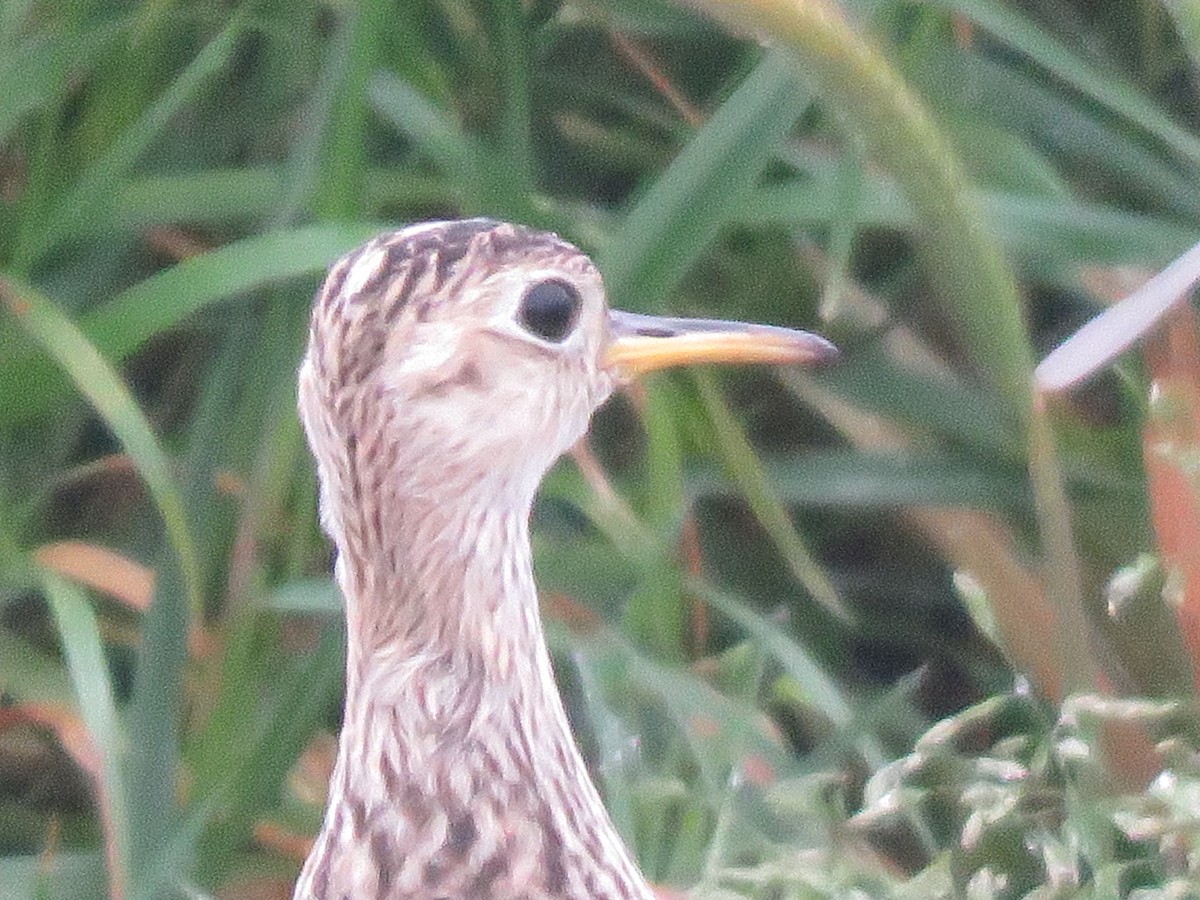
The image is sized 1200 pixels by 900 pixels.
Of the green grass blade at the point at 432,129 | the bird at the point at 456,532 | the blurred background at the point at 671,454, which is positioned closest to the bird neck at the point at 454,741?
the bird at the point at 456,532

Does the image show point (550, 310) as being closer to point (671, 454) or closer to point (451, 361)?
point (451, 361)

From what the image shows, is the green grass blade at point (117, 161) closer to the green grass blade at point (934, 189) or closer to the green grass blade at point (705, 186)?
the green grass blade at point (705, 186)

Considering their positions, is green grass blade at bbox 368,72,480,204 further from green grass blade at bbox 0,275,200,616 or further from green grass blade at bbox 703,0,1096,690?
green grass blade at bbox 703,0,1096,690

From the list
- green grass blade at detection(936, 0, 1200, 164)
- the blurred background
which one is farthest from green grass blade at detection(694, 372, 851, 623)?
green grass blade at detection(936, 0, 1200, 164)

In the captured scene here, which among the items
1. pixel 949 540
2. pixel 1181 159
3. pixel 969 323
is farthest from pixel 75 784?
pixel 1181 159

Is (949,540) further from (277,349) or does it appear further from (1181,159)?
(277,349)

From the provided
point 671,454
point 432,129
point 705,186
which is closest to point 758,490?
point 671,454
